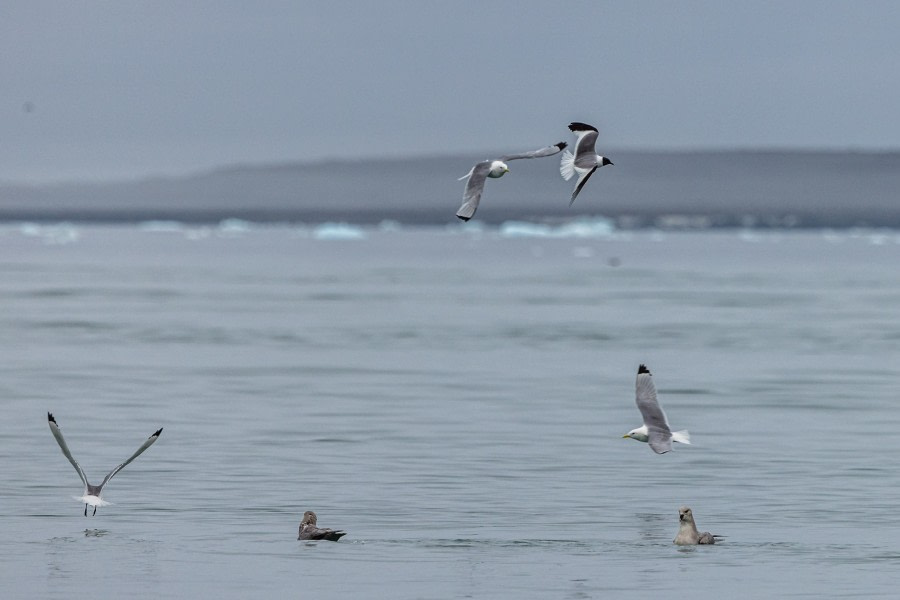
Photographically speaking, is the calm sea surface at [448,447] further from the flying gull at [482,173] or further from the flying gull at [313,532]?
the flying gull at [482,173]

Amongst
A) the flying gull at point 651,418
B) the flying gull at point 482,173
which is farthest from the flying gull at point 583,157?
the flying gull at point 651,418

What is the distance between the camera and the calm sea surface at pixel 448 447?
15.0 metres

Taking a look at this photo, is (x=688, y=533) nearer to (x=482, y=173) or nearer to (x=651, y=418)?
(x=651, y=418)

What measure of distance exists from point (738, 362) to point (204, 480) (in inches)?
648

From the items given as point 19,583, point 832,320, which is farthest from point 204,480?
point 832,320

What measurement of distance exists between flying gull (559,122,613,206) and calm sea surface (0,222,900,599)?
318 centimetres

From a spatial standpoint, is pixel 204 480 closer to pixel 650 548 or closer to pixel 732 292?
pixel 650 548

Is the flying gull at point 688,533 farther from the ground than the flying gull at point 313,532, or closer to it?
farther from the ground

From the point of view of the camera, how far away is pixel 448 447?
2227cm

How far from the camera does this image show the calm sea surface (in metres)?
15.0

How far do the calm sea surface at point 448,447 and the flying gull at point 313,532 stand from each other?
0.47 feet

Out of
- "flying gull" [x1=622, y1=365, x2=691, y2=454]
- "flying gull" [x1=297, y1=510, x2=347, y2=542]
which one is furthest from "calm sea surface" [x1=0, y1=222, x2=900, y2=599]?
"flying gull" [x1=622, y1=365, x2=691, y2=454]

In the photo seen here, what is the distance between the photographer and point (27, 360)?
34.0 metres

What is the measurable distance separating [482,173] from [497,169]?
21 cm
